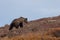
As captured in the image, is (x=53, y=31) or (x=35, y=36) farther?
(x=53, y=31)

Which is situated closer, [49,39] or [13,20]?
[49,39]

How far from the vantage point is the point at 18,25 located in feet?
86.9

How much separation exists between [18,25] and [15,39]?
9.99m

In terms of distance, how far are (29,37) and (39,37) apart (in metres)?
0.72

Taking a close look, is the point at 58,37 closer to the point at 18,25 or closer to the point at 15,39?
the point at 15,39

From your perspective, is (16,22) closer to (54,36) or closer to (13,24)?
(13,24)

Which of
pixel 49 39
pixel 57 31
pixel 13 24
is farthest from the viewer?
pixel 13 24

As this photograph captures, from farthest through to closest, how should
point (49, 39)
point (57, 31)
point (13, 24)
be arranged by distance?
1. point (13, 24)
2. point (57, 31)
3. point (49, 39)

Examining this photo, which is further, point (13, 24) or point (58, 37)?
Answer: point (13, 24)

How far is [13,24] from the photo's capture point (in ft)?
86.5

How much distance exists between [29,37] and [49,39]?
1331 millimetres

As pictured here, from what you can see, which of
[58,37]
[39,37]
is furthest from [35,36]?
[58,37]

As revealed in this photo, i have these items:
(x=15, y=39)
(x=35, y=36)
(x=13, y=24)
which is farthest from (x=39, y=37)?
(x=13, y=24)

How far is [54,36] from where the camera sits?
17156mm
